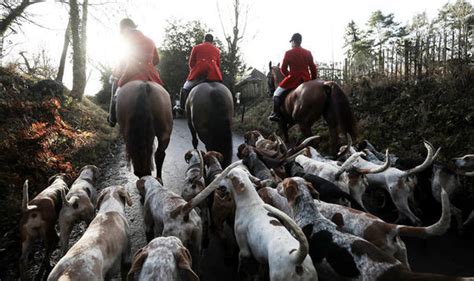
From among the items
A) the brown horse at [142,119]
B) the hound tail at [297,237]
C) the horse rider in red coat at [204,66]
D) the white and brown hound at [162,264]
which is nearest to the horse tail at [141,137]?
the brown horse at [142,119]

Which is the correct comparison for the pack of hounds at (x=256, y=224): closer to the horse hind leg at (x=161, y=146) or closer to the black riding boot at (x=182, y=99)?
the horse hind leg at (x=161, y=146)

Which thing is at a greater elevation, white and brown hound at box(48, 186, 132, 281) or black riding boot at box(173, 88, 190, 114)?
black riding boot at box(173, 88, 190, 114)

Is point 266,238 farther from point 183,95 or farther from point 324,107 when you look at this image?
point 183,95

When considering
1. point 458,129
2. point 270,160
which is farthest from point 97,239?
point 458,129

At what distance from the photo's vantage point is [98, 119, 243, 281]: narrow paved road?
13.7 ft

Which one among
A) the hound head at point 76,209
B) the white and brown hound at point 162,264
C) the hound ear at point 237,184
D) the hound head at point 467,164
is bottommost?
the hound head at point 467,164

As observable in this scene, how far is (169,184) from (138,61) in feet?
8.49

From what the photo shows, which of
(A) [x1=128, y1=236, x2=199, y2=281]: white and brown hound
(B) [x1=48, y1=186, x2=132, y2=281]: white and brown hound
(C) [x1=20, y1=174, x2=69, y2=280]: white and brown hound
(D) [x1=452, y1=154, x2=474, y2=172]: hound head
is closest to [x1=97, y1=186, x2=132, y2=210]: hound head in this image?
(B) [x1=48, y1=186, x2=132, y2=281]: white and brown hound

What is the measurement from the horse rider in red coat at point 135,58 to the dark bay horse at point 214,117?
2.86 feet

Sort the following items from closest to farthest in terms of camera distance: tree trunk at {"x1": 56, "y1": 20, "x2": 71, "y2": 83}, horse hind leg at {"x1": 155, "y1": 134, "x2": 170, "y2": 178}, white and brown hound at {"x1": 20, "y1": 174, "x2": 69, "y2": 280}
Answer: white and brown hound at {"x1": 20, "y1": 174, "x2": 69, "y2": 280}, horse hind leg at {"x1": 155, "y1": 134, "x2": 170, "y2": 178}, tree trunk at {"x1": 56, "y1": 20, "x2": 71, "y2": 83}

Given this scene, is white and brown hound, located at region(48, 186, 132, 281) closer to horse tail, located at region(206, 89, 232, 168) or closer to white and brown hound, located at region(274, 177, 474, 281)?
white and brown hound, located at region(274, 177, 474, 281)

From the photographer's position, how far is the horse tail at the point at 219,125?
6320 mm

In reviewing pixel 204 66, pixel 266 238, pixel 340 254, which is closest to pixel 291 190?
pixel 266 238

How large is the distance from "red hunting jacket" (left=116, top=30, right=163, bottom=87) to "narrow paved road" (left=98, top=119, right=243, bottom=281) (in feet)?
7.12
